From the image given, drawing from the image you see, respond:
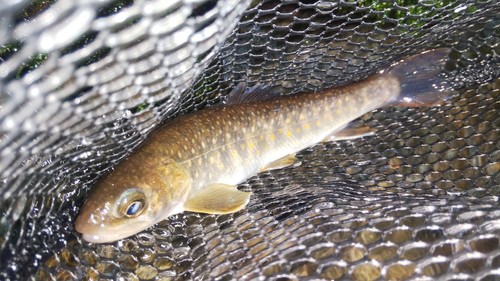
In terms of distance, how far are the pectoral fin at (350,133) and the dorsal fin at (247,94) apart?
1.42 ft

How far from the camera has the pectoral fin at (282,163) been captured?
254 cm

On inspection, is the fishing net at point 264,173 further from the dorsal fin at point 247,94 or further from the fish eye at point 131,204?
the fish eye at point 131,204

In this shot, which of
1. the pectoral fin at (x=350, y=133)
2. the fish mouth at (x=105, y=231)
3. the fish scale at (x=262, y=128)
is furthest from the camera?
the pectoral fin at (x=350, y=133)

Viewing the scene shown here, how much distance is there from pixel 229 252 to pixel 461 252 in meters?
0.89

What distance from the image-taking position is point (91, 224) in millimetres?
1907

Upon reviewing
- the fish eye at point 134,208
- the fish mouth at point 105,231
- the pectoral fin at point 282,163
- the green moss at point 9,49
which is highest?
the green moss at point 9,49

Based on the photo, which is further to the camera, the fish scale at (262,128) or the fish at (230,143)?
the fish scale at (262,128)

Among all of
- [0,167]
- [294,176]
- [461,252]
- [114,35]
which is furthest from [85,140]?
[461,252]

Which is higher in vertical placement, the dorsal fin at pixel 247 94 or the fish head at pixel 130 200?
the dorsal fin at pixel 247 94

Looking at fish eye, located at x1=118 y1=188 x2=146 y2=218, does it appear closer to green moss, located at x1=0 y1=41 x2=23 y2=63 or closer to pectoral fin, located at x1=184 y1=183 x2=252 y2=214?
pectoral fin, located at x1=184 y1=183 x2=252 y2=214

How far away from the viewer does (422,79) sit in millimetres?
2684

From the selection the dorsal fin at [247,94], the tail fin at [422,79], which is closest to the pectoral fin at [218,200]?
the dorsal fin at [247,94]

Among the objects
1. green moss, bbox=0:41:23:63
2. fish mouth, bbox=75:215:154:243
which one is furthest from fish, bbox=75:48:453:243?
green moss, bbox=0:41:23:63

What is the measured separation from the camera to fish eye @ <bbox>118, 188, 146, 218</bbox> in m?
1.98
